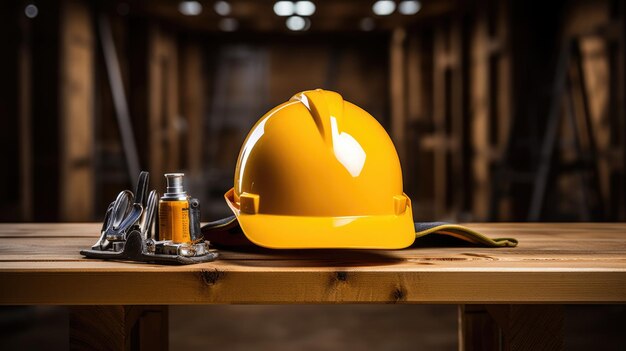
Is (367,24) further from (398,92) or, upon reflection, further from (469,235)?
(469,235)

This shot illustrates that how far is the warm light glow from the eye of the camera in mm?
9955

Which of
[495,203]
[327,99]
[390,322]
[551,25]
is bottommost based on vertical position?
[390,322]

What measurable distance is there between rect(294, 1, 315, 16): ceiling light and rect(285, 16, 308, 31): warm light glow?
0.38 metres

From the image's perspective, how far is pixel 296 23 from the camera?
406 inches

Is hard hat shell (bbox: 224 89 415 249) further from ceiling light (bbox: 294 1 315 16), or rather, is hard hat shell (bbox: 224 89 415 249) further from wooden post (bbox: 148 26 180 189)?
wooden post (bbox: 148 26 180 189)

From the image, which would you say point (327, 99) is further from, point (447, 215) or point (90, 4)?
point (447, 215)

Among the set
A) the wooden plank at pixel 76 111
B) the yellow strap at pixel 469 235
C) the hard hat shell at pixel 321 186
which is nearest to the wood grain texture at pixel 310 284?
the hard hat shell at pixel 321 186

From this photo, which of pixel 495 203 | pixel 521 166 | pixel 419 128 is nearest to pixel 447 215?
pixel 419 128

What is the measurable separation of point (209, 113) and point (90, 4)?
5.11m

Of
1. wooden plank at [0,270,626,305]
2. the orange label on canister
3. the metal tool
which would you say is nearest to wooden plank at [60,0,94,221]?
A: the metal tool

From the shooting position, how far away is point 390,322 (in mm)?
4477

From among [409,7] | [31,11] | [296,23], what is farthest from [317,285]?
[296,23]

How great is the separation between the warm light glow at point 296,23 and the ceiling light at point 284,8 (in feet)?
1.24

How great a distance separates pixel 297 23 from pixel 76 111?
483cm
